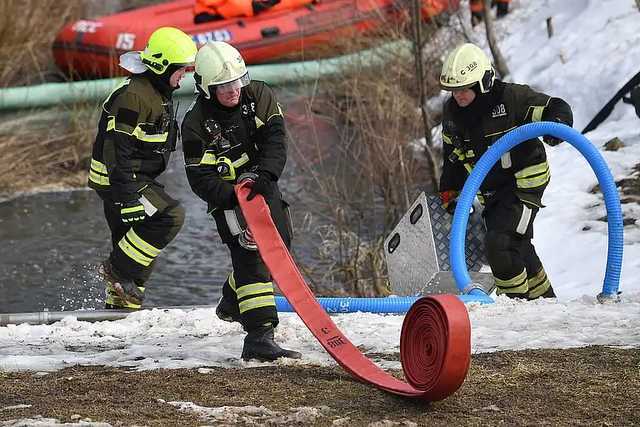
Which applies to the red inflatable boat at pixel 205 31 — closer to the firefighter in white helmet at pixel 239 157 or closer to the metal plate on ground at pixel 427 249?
the metal plate on ground at pixel 427 249

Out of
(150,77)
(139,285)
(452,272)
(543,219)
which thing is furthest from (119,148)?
(543,219)

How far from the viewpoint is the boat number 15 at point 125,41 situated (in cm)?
1702

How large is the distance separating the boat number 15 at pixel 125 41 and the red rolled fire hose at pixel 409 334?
12.4 m

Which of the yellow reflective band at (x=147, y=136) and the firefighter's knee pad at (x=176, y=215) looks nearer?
the yellow reflective band at (x=147, y=136)

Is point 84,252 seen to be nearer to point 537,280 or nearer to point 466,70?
point 537,280

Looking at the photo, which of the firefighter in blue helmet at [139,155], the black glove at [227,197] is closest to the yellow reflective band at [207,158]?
the black glove at [227,197]

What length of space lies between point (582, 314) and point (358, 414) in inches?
80.4

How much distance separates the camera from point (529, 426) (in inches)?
152

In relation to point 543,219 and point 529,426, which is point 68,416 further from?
point 543,219

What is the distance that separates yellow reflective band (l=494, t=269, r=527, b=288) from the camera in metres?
6.65

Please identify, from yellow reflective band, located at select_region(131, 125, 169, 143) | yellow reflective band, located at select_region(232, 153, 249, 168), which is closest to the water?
yellow reflective band, located at select_region(131, 125, 169, 143)

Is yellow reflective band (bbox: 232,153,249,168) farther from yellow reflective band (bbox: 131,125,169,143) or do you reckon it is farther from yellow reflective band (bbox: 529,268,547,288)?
yellow reflective band (bbox: 529,268,547,288)

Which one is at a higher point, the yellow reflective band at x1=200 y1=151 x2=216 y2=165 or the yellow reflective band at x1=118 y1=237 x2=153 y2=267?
the yellow reflective band at x1=200 y1=151 x2=216 y2=165

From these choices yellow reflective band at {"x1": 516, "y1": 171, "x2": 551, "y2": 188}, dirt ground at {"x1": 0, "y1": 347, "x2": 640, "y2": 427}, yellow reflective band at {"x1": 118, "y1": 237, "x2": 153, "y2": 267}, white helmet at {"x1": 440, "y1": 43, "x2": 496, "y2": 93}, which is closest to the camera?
dirt ground at {"x1": 0, "y1": 347, "x2": 640, "y2": 427}
